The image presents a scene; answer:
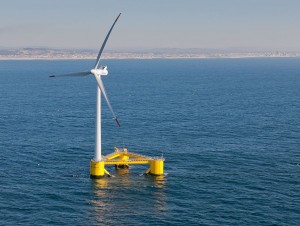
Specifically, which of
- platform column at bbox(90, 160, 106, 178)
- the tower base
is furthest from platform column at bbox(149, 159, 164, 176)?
platform column at bbox(90, 160, 106, 178)

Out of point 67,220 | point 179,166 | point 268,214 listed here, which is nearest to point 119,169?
point 179,166

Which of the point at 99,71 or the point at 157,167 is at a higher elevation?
the point at 99,71

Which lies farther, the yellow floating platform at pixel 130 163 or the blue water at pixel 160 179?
the yellow floating platform at pixel 130 163

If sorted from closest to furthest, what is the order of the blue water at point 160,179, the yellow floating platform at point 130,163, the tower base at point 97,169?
the blue water at point 160,179
the tower base at point 97,169
the yellow floating platform at point 130,163

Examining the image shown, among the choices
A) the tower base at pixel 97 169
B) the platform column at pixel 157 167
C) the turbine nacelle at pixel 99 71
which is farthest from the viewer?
the platform column at pixel 157 167

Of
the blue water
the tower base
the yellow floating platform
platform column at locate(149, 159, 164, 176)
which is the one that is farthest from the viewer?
platform column at locate(149, 159, 164, 176)

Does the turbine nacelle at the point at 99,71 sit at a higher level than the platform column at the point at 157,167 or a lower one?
higher

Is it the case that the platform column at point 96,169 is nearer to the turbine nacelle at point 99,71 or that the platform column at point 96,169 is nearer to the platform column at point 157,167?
the platform column at point 157,167

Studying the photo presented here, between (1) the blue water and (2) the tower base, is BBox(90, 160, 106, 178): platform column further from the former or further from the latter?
(1) the blue water

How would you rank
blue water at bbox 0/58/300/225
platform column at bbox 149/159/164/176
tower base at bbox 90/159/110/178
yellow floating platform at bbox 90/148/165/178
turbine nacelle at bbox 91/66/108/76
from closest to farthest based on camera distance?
blue water at bbox 0/58/300/225 → turbine nacelle at bbox 91/66/108/76 → tower base at bbox 90/159/110/178 → yellow floating platform at bbox 90/148/165/178 → platform column at bbox 149/159/164/176

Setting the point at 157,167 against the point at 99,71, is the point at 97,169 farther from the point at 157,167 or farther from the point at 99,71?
the point at 99,71

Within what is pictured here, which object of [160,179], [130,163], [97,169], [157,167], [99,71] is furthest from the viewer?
[130,163]

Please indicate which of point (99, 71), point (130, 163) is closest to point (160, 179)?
point (130, 163)

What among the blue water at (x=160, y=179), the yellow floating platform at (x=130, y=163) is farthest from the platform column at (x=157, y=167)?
the blue water at (x=160, y=179)
